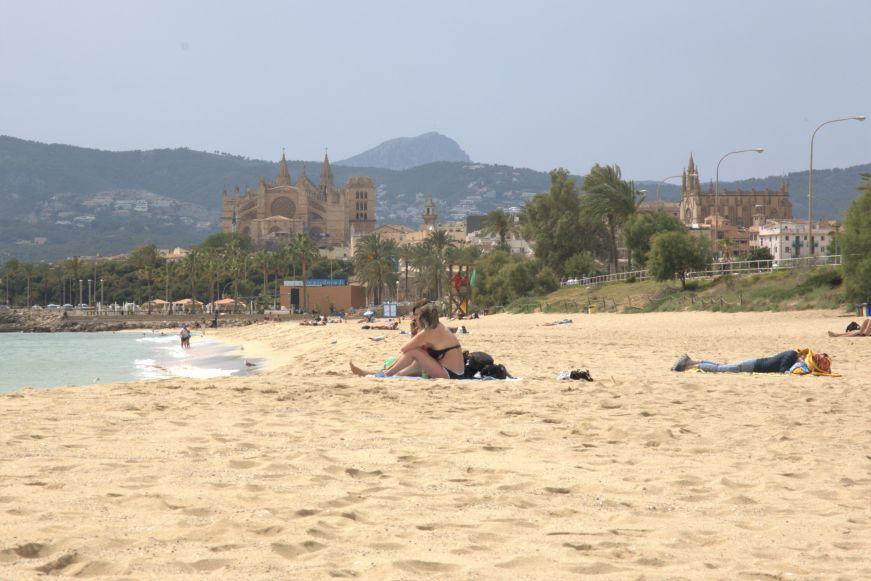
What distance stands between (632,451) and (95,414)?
184 inches

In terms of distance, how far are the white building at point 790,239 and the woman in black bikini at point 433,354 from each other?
452 feet

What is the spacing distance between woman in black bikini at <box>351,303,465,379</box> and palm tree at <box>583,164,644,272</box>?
55664mm

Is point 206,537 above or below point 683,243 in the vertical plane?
below

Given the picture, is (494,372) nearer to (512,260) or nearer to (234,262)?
(512,260)

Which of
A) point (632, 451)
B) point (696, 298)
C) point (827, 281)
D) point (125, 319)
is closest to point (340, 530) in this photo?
point (632, 451)

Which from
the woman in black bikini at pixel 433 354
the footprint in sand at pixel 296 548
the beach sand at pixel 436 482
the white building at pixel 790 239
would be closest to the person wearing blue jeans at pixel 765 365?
the beach sand at pixel 436 482

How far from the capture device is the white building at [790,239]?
486ft

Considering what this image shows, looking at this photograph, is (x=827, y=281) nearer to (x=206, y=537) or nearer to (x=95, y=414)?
(x=95, y=414)

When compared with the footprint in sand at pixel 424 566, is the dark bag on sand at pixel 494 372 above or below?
above

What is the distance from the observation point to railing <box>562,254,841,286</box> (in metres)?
A: 46.4

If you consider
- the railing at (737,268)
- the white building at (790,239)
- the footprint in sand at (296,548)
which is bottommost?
Result: the footprint in sand at (296,548)

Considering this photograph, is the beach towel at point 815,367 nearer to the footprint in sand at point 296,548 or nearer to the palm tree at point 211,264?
the footprint in sand at point 296,548

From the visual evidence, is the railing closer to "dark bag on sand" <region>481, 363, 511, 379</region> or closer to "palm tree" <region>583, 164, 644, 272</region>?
"palm tree" <region>583, 164, 644, 272</region>

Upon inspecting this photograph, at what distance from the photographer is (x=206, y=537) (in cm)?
507
